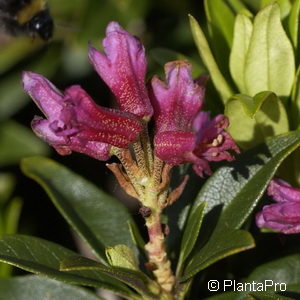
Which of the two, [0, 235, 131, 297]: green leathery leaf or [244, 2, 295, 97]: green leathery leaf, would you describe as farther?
[244, 2, 295, 97]: green leathery leaf

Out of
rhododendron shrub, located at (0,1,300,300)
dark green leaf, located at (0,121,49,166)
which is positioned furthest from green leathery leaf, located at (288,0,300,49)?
dark green leaf, located at (0,121,49,166)

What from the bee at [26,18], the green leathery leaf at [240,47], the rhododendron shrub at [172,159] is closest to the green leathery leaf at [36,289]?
the rhododendron shrub at [172,159]

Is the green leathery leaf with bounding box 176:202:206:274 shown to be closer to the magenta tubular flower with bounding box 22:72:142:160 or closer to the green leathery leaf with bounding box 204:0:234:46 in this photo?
the magenta tubular flower with bounding box 22:72:142:160

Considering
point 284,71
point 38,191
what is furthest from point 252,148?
point 38,191

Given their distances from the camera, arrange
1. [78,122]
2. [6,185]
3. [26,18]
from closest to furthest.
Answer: [78,122] → [26,18] → [6,185]

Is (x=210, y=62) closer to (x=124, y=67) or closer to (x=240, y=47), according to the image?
(x=240, y=47)

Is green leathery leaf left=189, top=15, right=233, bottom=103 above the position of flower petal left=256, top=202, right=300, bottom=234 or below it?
above

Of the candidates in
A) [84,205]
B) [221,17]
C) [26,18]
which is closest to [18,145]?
[26,18]
